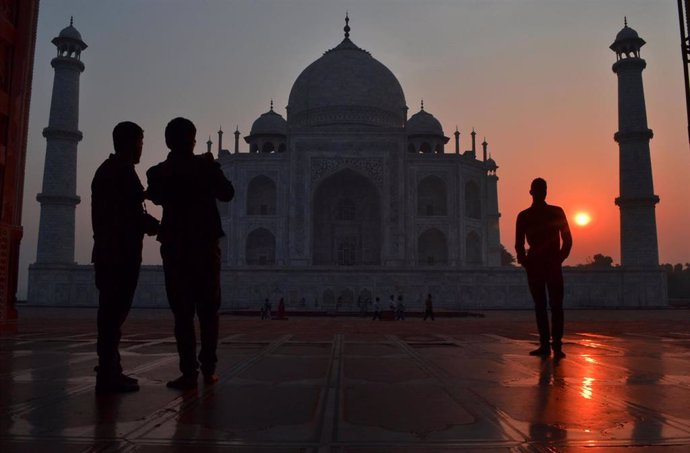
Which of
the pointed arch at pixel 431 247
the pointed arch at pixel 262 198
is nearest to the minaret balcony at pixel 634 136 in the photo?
the pointed arch at pixel 431 247

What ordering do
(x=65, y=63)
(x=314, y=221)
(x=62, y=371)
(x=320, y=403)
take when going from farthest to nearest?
(x=314, y=221), (x=65, y=63), (x=62, y=371), (x=320, y=403)

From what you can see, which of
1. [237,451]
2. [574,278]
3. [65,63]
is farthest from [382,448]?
[65,63]

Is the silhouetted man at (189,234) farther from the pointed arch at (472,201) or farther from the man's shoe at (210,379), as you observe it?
the pointed arch at (472,201)

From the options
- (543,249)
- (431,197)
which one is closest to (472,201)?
(431,197)

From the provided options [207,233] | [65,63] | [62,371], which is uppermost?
[65,63]

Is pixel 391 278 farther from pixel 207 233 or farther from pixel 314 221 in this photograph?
pixel 207 233

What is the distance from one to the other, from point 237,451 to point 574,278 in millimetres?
25184

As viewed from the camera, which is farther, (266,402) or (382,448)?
(266,402)

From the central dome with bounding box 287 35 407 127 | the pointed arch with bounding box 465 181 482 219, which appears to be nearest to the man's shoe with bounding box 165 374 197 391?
the pointed arch with bounding box 465 181 482 219

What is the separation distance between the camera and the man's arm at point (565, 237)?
4328 mm

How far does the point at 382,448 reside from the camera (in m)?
1.50

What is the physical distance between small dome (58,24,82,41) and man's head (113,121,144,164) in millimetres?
27399

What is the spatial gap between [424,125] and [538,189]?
33.2 metres

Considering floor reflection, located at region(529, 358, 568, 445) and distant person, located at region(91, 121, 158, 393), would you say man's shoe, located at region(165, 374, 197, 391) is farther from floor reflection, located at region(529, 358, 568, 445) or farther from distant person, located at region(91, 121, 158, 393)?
floor reflection, located at region(529, 358, 568, 445)
